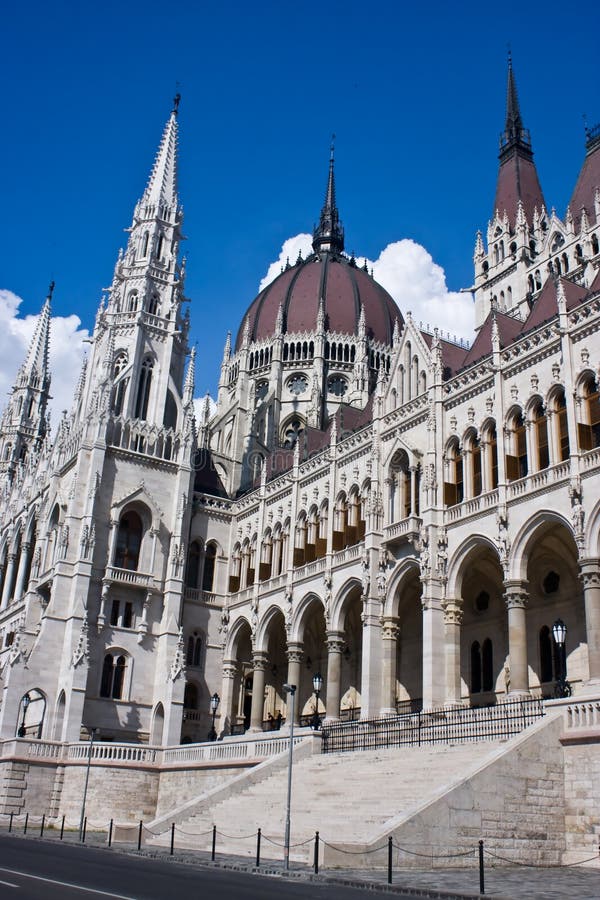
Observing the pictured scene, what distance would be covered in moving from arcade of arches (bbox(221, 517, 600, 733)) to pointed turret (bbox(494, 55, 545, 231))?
25.2 meters

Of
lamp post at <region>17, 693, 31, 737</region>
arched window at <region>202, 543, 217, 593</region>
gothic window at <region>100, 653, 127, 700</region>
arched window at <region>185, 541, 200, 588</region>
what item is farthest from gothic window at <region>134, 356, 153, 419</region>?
lamp post at <region>17, 693, 31, 737</region>

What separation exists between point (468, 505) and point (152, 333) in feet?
87.2

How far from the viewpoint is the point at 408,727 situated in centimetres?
3142

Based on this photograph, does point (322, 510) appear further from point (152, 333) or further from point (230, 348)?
point (230, 348)

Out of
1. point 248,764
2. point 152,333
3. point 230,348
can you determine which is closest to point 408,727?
point 248,764

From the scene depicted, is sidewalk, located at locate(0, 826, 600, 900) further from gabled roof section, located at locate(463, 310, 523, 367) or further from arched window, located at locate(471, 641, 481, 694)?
gabled roof section, located at locate(463, 310, 523, 367)

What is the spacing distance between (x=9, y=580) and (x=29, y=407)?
22.3m

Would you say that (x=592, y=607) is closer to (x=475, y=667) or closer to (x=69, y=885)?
(x=475, y=667)

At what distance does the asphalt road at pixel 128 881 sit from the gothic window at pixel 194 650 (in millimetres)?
27197

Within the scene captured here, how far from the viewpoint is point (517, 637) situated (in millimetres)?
31094

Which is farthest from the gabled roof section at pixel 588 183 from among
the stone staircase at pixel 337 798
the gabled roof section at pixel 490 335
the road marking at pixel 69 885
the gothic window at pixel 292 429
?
the road marking at pixel 69 885

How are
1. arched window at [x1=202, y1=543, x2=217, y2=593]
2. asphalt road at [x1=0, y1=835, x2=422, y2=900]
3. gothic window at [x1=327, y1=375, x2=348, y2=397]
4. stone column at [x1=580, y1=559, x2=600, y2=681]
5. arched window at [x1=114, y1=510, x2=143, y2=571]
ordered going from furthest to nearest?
gothic window at [x1=327, y1=375, x2=348, y2=397]
arched window at [x1=202, y1=543, x2=217, y2=593]
arched window at [x1=114, y1=510, x2=143, y2=571]
stone column at [x1=580, y1=559, x2=600, y2=681]
asphalt road at [x1=0, y1=835, x2=422, y2=900]

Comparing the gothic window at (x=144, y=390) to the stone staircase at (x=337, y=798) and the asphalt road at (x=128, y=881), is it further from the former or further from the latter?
the asphalt road at (x=128, y=881)

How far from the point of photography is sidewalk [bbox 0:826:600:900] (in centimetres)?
1593
